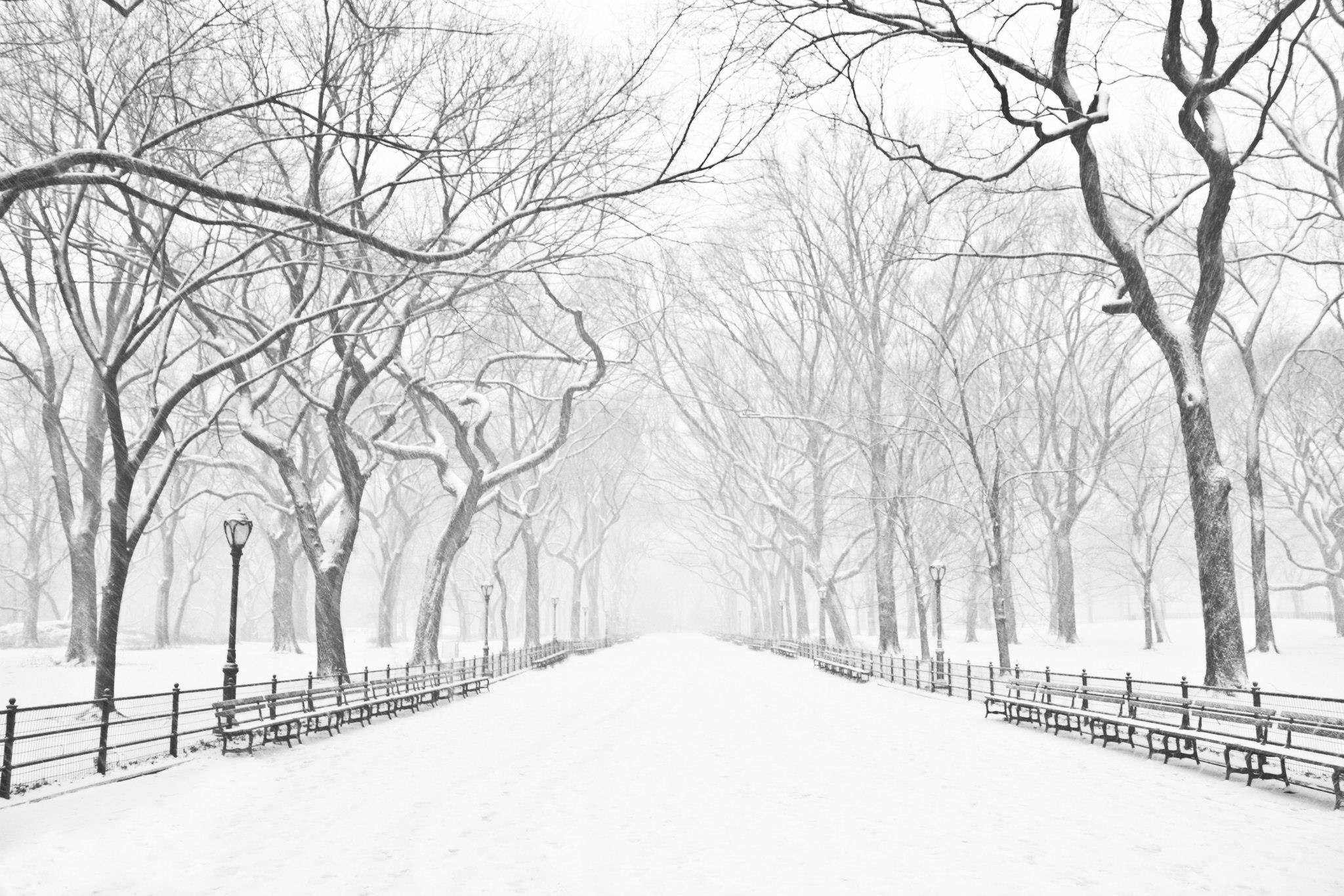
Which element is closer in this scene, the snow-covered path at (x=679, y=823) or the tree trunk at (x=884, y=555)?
the snow-covered path at (x=679, y=823)

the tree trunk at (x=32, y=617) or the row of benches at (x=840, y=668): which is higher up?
the tree trunk at (x=32, y=617)

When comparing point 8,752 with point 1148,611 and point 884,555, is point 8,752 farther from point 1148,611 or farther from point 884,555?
point 1148,611

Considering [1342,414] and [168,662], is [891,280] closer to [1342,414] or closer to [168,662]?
[1342,414]

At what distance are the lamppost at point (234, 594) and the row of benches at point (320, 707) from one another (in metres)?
0.38

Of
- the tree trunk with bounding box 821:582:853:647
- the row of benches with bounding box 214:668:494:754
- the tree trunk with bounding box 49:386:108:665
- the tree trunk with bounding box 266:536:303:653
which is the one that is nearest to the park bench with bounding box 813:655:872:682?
the tree trunk with bounding box 821:582:853:647

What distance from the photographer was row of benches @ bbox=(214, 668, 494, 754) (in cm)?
1254

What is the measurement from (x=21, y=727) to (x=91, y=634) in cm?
1294

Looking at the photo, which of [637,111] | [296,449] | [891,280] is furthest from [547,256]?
[296,449]

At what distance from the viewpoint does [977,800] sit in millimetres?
8594

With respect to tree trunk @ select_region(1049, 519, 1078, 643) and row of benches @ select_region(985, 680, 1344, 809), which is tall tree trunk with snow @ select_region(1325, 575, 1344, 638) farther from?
row of benches @ select_region(985, 680, 1344, 809)

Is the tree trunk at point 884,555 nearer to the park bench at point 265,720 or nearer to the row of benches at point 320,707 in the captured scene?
the row of benches at point 320,707

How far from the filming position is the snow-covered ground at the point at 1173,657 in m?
20.8

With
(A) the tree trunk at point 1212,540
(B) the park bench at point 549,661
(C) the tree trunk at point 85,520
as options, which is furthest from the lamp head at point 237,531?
(B) the park bench at point 549,661

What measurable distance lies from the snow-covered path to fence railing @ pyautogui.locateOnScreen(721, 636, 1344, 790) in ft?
3.57
